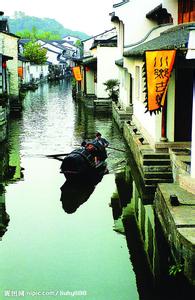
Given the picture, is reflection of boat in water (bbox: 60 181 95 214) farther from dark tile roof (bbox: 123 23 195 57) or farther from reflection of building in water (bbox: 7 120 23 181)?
dark tile roof (bbox: 123 23 195 57)

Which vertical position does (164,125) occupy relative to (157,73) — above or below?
below

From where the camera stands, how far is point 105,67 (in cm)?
4397

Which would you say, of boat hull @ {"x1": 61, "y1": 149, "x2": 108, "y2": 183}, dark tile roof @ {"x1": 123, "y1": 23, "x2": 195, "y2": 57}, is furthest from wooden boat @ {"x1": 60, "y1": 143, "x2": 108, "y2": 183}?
dark tile roof @ {"x1": 123, "y1": 23, "x2": 195, "y2": 57}

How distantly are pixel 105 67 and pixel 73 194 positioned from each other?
93.1 feet

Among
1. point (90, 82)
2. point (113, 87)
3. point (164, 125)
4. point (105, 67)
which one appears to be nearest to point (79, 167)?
point (164, 125)

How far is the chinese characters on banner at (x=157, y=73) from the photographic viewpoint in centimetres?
1276

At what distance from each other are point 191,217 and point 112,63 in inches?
1342

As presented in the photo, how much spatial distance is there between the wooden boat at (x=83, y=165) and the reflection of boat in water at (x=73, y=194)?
415mm

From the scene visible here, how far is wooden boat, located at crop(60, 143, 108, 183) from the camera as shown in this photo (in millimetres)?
17938

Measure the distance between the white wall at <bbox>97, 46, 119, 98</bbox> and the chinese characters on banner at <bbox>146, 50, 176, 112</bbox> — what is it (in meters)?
30.9

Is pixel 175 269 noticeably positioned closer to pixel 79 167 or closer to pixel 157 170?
pixel 157 170

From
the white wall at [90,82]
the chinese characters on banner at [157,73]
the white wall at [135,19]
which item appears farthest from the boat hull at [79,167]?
the white wall at [90,82]

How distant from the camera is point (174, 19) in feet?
76.9

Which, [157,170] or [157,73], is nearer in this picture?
[157,73]
